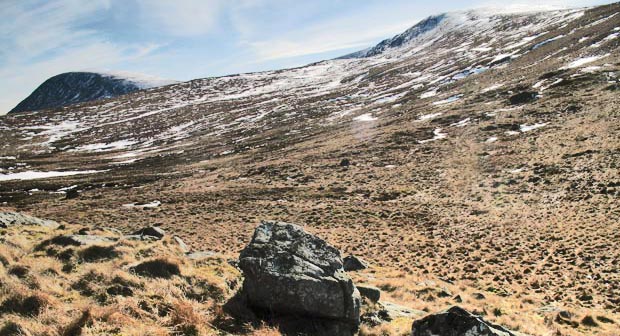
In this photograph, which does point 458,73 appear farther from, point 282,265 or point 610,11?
point 282,265

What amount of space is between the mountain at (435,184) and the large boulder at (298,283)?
4.85ft

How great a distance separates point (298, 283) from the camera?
8.94m

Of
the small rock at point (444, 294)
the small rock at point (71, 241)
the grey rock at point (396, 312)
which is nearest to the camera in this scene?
the grey rock at point (396, 312)

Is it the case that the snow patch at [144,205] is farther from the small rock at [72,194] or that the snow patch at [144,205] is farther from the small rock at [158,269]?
the small rock at [158,269]

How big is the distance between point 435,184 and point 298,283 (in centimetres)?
3179

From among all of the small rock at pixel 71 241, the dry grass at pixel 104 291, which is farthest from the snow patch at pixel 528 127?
the small rock at pixel 71 241

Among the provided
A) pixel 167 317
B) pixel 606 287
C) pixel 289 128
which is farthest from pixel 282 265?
→ pixel 289 128

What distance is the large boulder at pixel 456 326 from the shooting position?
25.2 ft

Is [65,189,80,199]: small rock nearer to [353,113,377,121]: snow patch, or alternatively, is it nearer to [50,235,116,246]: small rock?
[50,235,116,246]: small rock

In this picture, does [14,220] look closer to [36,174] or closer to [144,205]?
[144,205]

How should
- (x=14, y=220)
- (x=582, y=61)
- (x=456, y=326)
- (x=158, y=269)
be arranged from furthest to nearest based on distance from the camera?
(x=582, y=61) → (x=14, y=220) → (x=158, y=269) → (x=456, y=326)

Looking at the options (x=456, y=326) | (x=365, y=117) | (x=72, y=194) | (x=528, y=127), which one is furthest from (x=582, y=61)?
(x=72, y=194)

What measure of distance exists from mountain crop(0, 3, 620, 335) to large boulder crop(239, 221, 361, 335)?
4.85 ft

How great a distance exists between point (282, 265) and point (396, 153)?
4410 cm
